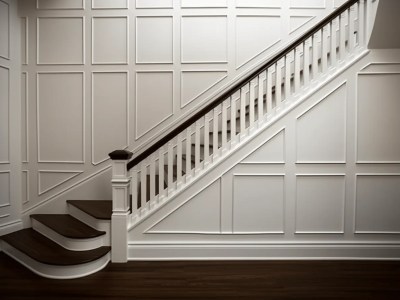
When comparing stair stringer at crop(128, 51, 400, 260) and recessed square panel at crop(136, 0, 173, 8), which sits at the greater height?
recessed square panel at crop(136, 0, 173, 8)

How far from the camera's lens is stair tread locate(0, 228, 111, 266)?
99.0 inches

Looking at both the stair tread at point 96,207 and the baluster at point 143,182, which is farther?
the stair tread at point 96,207

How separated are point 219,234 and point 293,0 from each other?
339 cm

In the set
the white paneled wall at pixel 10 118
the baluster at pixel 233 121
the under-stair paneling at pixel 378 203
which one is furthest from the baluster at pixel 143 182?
the under-stair paneling at pixel 378 203

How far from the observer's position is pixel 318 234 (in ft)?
9.56

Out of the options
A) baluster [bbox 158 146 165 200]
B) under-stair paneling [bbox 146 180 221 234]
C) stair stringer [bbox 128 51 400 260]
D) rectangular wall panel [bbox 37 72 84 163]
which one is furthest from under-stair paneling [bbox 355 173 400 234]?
rectangular wall panel [bbox 37 72 84 163]

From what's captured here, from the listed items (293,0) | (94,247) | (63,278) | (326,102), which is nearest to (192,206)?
(94,247)

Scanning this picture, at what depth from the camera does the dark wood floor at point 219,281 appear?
225 centimetres

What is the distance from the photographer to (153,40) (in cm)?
378

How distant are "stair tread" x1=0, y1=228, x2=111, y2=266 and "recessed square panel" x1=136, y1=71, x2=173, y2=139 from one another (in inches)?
65.6

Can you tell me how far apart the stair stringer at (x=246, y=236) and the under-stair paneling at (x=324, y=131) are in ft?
0.21

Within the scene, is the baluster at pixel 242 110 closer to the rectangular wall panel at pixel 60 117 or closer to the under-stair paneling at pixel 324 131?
the under-stair paneling at pixel 324 131

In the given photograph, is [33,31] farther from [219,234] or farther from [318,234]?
[318,234]

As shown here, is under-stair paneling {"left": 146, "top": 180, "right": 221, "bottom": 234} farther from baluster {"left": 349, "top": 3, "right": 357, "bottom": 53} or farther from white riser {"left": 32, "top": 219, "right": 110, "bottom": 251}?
baluster {"left": 349, "top": 3, "right": 357, "bottom": 53}
